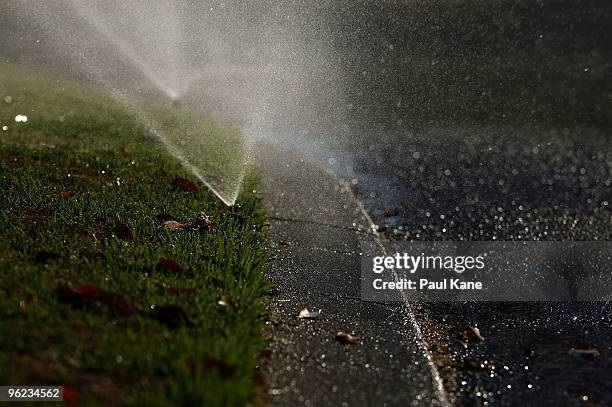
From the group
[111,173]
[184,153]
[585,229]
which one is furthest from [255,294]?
[184,153]

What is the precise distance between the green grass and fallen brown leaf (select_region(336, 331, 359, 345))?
393 millimetres

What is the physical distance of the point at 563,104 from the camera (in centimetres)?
1057

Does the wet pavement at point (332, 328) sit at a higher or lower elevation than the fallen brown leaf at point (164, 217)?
lower

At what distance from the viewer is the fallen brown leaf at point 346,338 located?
335 centimetres

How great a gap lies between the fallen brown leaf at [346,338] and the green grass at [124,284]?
39cm

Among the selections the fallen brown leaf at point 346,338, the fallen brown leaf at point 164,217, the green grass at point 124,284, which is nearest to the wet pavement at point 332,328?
the fallen brown leaf at point 346,338

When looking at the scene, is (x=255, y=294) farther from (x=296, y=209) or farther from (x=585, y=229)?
(x=585, y=229)

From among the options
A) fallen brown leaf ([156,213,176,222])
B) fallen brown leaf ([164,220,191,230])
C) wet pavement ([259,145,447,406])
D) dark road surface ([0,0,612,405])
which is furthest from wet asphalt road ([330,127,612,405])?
fallen brown leaf ([156,213,176,222])

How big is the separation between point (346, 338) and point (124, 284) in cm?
110

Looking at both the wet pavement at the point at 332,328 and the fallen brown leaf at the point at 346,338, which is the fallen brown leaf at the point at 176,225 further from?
the fallen brown leaf at the point at 346,338

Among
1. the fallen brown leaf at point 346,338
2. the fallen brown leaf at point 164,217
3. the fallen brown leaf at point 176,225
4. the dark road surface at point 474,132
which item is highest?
the dark road surface at point 474,132

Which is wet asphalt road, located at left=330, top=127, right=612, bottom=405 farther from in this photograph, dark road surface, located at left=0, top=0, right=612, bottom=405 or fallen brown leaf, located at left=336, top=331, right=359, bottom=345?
fallen brown leaf, located at left=336, top=331, right=359, bottom=345

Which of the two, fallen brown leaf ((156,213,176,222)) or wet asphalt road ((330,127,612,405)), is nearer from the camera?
wet asphalt road ((330,127,612,405))

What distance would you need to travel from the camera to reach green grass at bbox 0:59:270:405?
2469 mm
